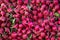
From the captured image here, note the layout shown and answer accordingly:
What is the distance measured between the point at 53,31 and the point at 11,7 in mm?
812

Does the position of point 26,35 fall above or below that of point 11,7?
below

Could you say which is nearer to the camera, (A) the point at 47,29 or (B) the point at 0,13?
(A) the point at 47,29

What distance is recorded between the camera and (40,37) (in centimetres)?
298

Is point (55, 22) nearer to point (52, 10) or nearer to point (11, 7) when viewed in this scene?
point (52, 10)

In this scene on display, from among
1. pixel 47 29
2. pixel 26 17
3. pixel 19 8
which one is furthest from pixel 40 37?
pixel 19 8

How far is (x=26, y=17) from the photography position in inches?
124

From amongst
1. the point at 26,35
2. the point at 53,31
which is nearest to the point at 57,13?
the point at 53,31

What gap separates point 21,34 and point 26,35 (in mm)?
92

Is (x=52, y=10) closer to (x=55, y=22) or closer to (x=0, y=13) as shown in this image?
(x=55, y=22)

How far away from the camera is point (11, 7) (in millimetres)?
3299

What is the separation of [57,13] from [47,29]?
309 millimetres

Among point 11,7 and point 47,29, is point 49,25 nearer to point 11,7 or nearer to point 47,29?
point 47,29

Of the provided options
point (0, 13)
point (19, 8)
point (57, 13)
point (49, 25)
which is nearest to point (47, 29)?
point (49, 25)

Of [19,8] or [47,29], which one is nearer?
[47,29]
